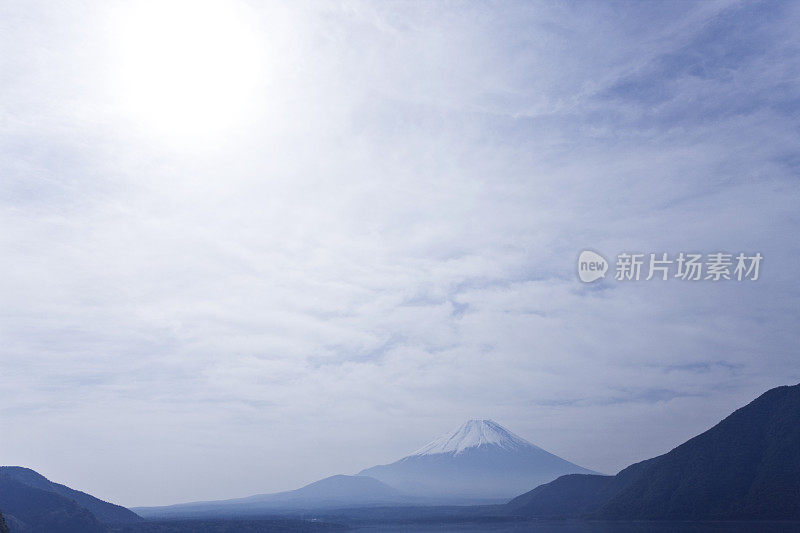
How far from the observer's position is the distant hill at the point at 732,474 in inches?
5679

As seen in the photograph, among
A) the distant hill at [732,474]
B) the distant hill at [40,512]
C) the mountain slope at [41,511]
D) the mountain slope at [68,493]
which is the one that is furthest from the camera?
the mountain slope at [68,493]

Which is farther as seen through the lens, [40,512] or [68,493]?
[68,493]

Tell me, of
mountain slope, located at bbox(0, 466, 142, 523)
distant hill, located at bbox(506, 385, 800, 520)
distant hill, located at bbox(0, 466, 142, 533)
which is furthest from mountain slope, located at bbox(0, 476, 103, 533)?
distant hill, located at bbox(506, 385, 800, 520)

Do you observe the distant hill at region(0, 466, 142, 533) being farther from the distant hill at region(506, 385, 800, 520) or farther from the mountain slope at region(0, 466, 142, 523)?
the distant hill at region(506, 385, 800, 520)

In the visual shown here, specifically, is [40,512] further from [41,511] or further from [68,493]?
[68,493]

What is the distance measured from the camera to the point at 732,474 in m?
157

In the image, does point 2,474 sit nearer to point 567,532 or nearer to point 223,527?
point 223,527

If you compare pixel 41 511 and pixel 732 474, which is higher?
pixel 732 474

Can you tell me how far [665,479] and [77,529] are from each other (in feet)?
513

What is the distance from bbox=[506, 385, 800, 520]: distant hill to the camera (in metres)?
144

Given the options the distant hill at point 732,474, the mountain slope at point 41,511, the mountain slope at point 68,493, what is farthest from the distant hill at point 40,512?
the distant hill at point 732,474

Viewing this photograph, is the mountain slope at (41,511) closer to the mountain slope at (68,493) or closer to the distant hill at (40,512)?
the distant hill at (40,512)

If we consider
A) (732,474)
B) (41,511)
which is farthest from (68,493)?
(732,474)

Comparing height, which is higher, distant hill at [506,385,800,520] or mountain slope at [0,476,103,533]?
distant hill at [506,385,800,520]
